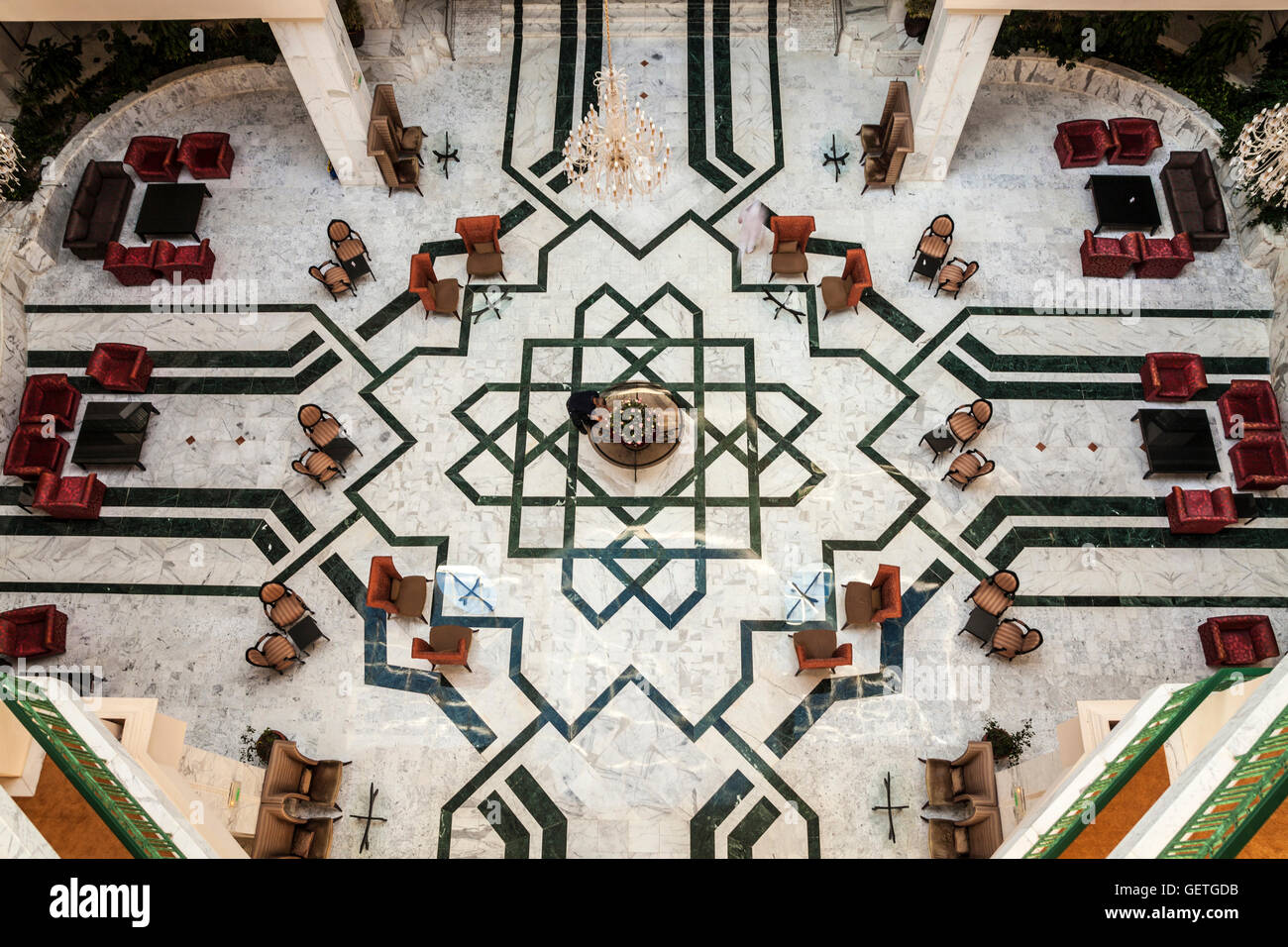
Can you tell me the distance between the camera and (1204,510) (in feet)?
32.6

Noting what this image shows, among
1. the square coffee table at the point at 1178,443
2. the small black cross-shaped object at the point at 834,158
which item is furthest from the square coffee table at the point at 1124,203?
the small black cross-shaped object at the point at 834,158

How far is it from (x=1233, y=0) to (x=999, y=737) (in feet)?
26.1

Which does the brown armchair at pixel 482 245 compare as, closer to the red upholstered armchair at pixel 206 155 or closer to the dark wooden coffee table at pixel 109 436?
the red upholstered armchair at pixel 206 155

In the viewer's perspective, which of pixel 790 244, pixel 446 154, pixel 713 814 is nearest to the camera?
pixel 713 814

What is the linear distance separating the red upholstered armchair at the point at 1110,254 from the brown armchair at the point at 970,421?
2567 millimetres

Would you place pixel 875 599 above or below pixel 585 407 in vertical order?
below

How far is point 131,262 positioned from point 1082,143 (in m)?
12.0

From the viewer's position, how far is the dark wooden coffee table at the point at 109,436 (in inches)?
415

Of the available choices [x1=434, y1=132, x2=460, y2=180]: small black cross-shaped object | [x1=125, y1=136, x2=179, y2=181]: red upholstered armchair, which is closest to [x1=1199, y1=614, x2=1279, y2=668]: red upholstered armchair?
[x1=434, y1=132, x2=460, y2=180]: small black cross-shaped object

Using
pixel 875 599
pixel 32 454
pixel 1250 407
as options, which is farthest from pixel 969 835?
pixel 32 454

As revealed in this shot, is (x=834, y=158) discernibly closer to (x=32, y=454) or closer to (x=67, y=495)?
(x=67, y=495)

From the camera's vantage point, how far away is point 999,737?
9.09 m
